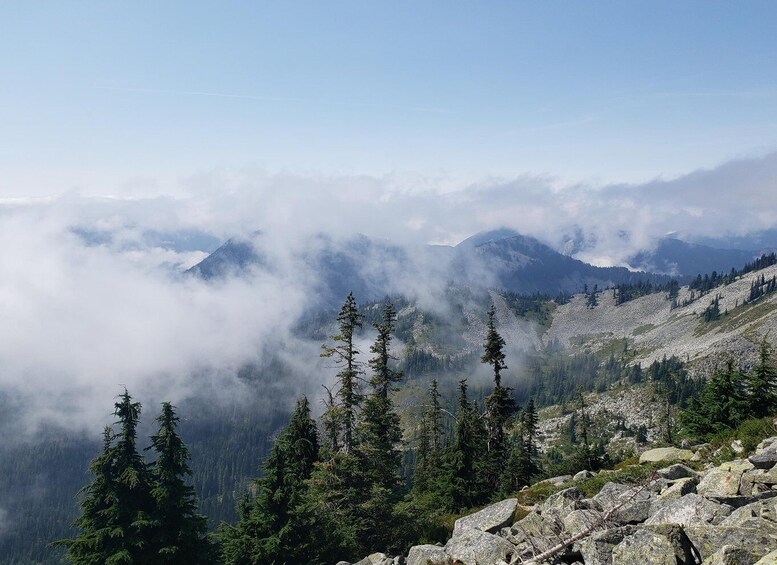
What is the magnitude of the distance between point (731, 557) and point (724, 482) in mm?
9615

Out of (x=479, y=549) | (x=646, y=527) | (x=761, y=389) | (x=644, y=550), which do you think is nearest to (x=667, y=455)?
(x=761, y=389)

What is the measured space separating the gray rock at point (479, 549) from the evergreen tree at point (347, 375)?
1812cm

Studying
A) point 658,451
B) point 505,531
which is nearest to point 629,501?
point 505,531

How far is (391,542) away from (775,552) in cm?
2547

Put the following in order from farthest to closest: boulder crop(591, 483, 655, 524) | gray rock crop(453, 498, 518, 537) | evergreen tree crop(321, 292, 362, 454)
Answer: evergreen tree crop(321, 292, 362, 454)
gray rock crop(453, 498, 518, 537)
boulder crop(591, 483, 655, 524)

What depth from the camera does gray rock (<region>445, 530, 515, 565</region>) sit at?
59.2ft

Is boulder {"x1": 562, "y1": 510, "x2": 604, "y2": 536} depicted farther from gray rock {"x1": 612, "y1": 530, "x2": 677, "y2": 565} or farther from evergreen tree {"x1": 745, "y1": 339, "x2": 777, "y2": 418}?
evergreen tree {"x1": 745, "y1": 339, "x2": 777, "y2": 418}

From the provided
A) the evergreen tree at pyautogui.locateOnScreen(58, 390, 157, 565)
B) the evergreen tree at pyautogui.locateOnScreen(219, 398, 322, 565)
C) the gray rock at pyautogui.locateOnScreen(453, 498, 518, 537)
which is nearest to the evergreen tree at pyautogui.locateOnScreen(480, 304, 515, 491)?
the gray rock at pyautogui.locateOnScreen(453, 498, 518, 537)

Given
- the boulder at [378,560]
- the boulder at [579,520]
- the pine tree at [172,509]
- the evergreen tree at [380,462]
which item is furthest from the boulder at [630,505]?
the pine tree at [172,509]

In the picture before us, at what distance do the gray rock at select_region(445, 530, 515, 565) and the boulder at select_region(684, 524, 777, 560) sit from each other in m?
6.82

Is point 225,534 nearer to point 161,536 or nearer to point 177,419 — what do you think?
point 161,536

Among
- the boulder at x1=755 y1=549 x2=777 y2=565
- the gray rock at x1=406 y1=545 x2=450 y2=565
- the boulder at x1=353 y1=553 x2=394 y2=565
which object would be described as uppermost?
the boulder at x1=755 y1=549 x2=777 y2=565

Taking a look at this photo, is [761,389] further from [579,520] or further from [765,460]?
[579,520]

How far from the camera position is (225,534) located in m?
31.6
